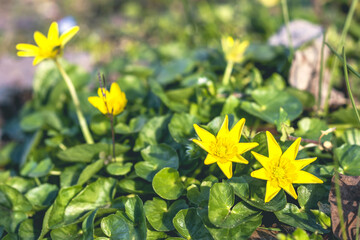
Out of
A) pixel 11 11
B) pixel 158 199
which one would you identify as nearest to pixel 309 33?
pixel 158 199

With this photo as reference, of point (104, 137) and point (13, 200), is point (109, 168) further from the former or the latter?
point (13, 200)

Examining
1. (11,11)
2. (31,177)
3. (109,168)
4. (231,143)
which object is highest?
(11,11)

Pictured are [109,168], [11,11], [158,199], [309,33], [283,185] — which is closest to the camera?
[283,185]

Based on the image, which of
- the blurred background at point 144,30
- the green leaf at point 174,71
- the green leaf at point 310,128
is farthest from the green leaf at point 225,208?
the blurred background at point 144,30

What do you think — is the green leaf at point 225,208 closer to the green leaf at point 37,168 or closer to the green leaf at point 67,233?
the green leaf at point 67,233

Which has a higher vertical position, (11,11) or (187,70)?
(11,11)
